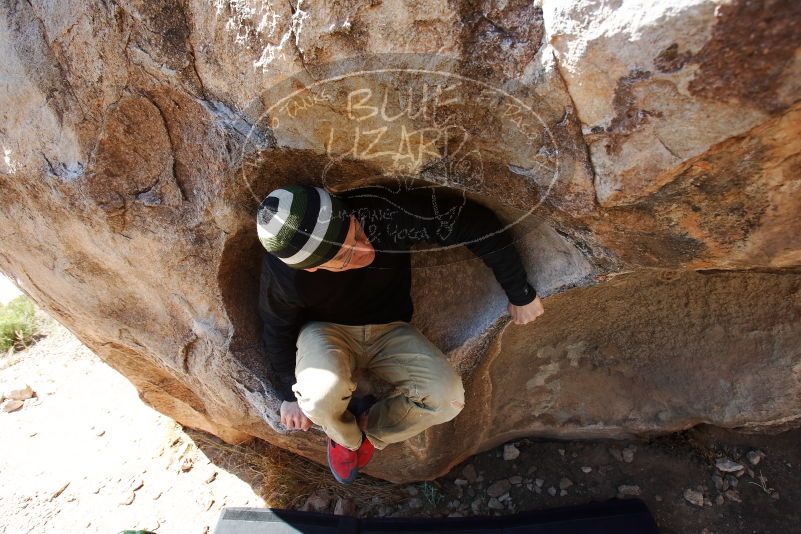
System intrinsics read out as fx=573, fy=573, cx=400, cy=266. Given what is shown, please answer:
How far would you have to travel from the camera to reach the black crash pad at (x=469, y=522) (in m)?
2.14

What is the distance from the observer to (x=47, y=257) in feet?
6.72

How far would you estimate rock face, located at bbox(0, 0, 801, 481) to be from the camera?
1.12 metres

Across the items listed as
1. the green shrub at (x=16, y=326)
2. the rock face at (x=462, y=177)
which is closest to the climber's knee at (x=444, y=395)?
the rock face at (x=462, y=177)

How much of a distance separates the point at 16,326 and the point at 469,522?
384cm

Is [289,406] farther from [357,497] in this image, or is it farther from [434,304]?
[357,497]

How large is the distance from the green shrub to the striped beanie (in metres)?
3.54

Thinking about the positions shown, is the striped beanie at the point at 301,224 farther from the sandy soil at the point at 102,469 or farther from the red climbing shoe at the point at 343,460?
the sandy soil at the point at 102,469

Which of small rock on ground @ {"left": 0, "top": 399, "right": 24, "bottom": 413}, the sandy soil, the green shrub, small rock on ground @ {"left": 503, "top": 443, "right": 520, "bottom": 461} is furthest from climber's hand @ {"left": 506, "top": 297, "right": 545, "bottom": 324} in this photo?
the green shrub

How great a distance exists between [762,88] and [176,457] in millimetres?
3003

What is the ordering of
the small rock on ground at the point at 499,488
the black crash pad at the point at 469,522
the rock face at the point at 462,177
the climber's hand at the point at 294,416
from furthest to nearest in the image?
1. the small rock on ground at the point at 499,488
2. the black crash pad at the point at 469,522
3. the climber's hand at the point at 294,416
4. the rock face at the point at 462,177

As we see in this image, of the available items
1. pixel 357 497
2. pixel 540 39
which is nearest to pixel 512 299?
pixel 540 39

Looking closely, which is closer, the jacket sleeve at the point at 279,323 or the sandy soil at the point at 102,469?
the jacket sleeve at the point at 279,323

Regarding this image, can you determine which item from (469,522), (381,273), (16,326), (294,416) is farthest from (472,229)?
(16,326)

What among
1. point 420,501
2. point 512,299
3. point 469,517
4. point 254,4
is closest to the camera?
point 254,4
